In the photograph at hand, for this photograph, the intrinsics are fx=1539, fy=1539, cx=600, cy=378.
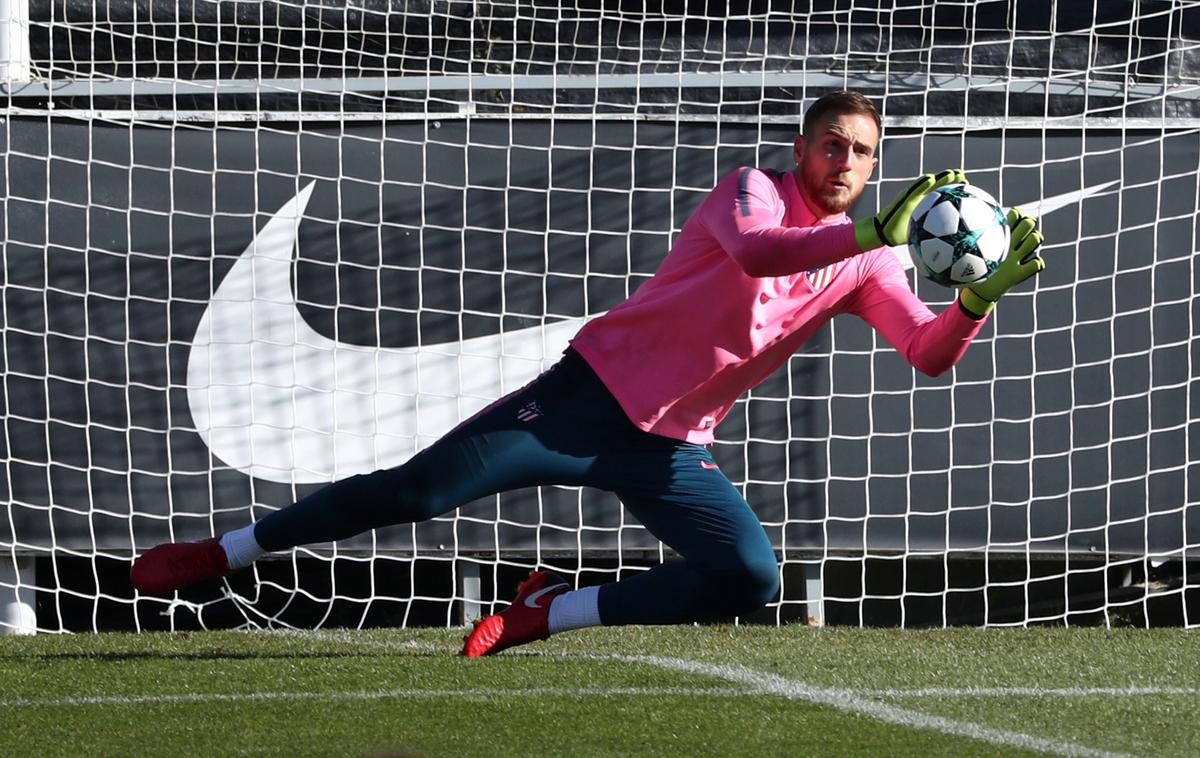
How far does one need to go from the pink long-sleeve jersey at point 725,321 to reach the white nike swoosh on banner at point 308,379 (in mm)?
2053

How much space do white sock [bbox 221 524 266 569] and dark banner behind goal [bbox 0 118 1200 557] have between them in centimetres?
169

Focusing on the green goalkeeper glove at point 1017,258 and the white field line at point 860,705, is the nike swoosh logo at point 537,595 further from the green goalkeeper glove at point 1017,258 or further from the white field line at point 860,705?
the green goalkeeper glove at point 1017,258

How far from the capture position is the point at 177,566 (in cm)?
457

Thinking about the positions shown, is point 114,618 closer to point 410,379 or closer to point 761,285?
point 410,379

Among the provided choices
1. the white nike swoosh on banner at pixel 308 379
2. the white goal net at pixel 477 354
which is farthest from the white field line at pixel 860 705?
the white nike swoosh on banner at pixel 308 379

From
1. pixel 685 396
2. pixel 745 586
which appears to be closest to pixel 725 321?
pixel 685 396

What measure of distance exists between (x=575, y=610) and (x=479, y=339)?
6.54 feet

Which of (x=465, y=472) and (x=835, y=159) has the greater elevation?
(x=835, y=159)

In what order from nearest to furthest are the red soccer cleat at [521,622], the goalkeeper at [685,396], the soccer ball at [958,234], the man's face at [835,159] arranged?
the soccer ball at [958,234], the man's face at [835,159], the goalkeeper at [685,396], the red soccer cleat at [521,622]

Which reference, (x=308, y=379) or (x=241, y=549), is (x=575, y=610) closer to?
(x=241, y=549)

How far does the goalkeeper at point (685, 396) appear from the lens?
13.7 ft

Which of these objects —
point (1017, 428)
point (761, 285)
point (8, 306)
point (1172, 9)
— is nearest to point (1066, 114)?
point (1172, 9)

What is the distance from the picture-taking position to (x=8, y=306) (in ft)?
20.6

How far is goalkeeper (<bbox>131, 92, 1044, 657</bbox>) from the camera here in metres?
4.16
